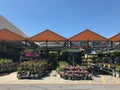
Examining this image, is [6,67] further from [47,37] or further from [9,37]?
[47,37]

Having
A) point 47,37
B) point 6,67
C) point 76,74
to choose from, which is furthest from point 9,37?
point 76,74

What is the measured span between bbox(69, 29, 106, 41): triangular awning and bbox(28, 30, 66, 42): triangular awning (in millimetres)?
2112

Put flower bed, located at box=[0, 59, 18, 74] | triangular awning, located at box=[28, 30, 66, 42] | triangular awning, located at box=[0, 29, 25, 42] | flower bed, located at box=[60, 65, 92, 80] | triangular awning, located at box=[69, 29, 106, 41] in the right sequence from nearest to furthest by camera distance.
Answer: flower bed, located at box=[60, 65, 92, 80] → flower bed, located at box=[0, 59, 18, 74] → triangular awning, located at box=[69, 29, 106, 41] → triangular awning, located at box=[28, 30, 66, 42] → triangular awning, located at box=[0, 29, 25, 42]

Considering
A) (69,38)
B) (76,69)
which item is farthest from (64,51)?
(76,69)

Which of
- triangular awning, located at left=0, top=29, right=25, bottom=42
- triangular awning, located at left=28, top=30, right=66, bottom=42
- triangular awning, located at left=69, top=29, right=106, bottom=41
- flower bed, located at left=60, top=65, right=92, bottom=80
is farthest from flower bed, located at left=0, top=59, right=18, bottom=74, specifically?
triangular awning, located at left=69, top=29, right=106, bottom=41

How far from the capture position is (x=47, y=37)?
4284 centimetres

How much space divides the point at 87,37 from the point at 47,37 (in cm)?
663

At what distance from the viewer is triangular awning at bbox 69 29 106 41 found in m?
42.3

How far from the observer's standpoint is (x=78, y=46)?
A: 143ft

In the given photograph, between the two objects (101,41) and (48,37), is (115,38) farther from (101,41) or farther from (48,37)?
(48,37)

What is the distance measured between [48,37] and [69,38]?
11.5ft

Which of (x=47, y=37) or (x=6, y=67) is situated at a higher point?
(x=47, y=37)

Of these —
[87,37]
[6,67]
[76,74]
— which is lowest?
[76,74]

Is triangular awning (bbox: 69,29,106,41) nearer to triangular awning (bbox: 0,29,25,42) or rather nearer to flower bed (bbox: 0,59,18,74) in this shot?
triangular awning (bbox: 0,29,25,42)
